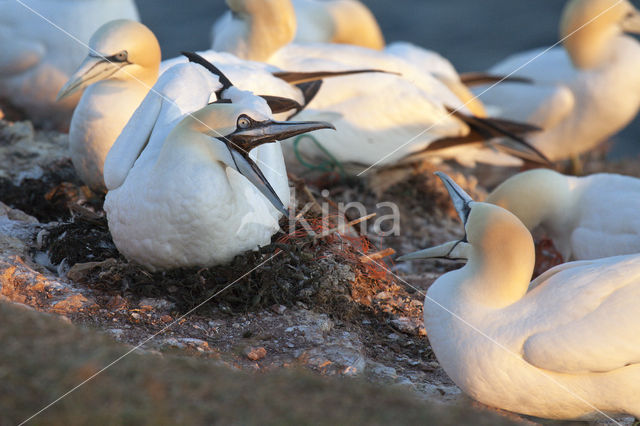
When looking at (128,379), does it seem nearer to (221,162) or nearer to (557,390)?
(221,162)

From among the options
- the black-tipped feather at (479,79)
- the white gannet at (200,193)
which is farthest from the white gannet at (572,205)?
the black-tipped feather at (479,79)

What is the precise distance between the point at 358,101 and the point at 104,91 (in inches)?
76.4

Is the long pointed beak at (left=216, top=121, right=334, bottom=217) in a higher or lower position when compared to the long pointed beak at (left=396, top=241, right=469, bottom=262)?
higher

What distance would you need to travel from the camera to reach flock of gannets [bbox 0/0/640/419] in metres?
3.10

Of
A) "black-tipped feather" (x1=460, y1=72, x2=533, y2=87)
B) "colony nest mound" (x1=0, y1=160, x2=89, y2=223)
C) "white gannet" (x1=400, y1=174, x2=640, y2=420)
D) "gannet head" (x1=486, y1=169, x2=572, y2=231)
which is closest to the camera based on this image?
"white gannet" (x1=400, y1=174, x2=640, y2=420)

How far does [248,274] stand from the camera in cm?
374

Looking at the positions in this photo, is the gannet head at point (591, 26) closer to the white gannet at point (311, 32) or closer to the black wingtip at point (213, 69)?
the white gannet at point (311, 32)

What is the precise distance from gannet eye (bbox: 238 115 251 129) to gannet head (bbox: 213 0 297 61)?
2583 millimetres

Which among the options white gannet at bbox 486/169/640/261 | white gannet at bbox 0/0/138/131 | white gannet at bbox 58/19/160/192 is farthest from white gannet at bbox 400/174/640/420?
white gannet at bbox 0/0/138/131

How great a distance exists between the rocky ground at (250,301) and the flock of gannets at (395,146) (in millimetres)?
144

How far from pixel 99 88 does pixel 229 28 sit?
1.69m

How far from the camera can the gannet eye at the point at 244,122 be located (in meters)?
3.54

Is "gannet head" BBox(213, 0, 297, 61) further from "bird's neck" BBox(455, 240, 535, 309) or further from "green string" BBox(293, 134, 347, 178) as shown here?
"bird's neck" BBox(455, 240, 535, 309)

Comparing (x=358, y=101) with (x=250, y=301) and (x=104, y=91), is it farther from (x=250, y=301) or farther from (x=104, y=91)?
(x=250, y=301)
